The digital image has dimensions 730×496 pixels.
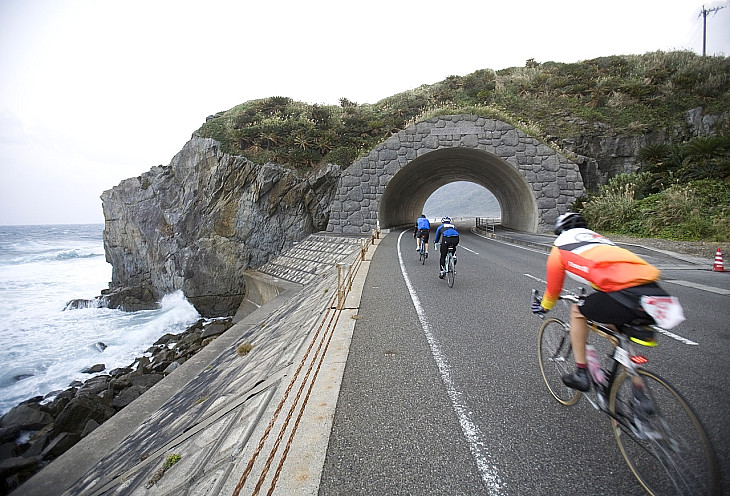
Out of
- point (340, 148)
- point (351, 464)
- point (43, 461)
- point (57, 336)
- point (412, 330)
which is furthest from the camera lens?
point (340, 148)

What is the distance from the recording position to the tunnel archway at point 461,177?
72.3 feet

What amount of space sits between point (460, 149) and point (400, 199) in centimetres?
859

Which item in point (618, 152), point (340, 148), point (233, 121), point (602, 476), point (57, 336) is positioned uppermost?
point (233, 121)

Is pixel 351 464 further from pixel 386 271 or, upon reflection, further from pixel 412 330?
pixel 386 271

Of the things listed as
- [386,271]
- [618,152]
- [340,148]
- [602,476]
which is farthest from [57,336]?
[618,152]

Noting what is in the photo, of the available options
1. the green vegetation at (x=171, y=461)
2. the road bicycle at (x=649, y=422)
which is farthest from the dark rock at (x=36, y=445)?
the road bicycle at (x=649, y=422)

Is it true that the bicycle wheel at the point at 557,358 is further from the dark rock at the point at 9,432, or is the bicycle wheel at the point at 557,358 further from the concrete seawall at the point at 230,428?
the dark rock at the point at 9,432

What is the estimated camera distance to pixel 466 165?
86.9ft

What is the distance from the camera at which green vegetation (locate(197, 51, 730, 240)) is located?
15.4 m

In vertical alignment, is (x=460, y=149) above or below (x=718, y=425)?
above

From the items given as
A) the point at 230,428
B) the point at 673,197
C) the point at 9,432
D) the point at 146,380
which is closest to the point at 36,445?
the point at 9,432

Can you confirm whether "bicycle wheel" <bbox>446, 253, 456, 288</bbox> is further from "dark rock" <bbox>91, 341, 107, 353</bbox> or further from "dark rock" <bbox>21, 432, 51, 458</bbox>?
"dark rock" <bbox>91, 341, 107, 353</bbox>

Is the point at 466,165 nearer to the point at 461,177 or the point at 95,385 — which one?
the point at 461,177

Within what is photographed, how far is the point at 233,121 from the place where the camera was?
26234 mm
